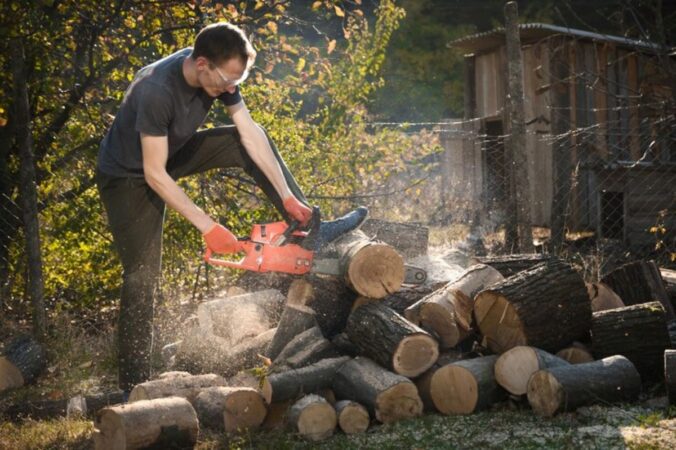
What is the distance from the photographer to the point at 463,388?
14.5ft

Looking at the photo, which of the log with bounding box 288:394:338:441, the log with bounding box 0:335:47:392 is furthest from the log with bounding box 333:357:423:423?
the log with bounding box 0:335:47:392

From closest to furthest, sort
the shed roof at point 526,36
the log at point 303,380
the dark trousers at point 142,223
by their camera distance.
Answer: the log at point 303,380 → the dark trousers at point 142,223 → the shed roof at point 526,36

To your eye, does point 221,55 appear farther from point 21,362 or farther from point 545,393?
point 21,362

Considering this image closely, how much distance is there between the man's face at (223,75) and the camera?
14.3 feet

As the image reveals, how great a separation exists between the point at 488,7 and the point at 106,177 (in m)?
18.8

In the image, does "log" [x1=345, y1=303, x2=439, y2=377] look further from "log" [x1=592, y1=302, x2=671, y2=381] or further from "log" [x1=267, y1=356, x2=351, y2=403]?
"log" [x1=592, y1=302, x2=671, y2=381]

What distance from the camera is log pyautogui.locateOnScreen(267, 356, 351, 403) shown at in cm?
441

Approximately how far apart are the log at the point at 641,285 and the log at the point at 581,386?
119 cm

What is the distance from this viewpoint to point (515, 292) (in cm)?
473

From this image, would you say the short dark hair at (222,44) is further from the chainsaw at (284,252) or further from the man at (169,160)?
the chainsaw at (284,252)

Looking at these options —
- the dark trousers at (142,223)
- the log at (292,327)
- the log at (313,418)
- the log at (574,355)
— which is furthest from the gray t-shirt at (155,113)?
the log at (574,355)

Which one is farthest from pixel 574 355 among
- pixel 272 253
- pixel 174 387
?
pixel 174 387

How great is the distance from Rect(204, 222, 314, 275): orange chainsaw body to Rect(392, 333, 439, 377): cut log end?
75cm

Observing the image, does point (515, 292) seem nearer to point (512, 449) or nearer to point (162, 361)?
point (512, 449)
